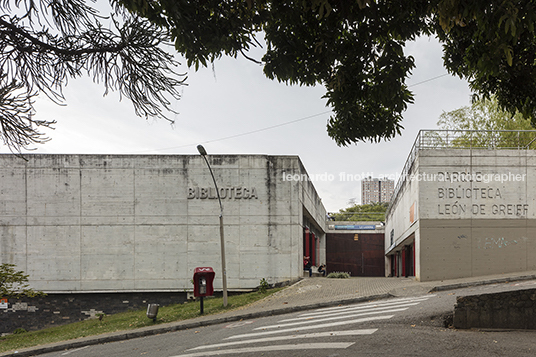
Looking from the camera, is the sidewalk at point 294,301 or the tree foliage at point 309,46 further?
the sidewalk at point 294,301

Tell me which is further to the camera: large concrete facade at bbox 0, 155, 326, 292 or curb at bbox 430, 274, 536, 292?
large concrete facade at bbox 0, 155, 326, 292

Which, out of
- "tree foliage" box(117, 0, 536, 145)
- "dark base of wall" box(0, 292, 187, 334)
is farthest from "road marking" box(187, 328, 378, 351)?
"dark base of wall" box(0, 292, 187, 334)

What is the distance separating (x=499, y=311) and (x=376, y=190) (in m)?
186

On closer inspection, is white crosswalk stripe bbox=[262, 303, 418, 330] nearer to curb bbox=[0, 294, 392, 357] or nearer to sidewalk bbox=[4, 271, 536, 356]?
curb bbox=[0, 294, 392, 357]

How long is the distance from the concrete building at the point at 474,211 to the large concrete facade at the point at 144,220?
6531mm

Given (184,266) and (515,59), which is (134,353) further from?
(184,266)

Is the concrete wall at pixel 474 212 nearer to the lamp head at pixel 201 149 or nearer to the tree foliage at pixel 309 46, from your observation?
the lamp head at pixel 201 149

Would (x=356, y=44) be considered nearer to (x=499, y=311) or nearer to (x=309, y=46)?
(x=309, y=46)

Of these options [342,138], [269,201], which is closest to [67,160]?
[269,201]

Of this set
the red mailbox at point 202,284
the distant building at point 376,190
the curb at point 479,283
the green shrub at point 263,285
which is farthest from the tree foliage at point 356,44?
the distant building at point 376,190

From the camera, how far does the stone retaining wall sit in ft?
30.1

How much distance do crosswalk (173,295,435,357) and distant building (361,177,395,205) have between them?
17549cm

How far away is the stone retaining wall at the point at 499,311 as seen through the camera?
9.16 metres

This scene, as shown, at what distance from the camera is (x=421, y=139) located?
21609 mm
